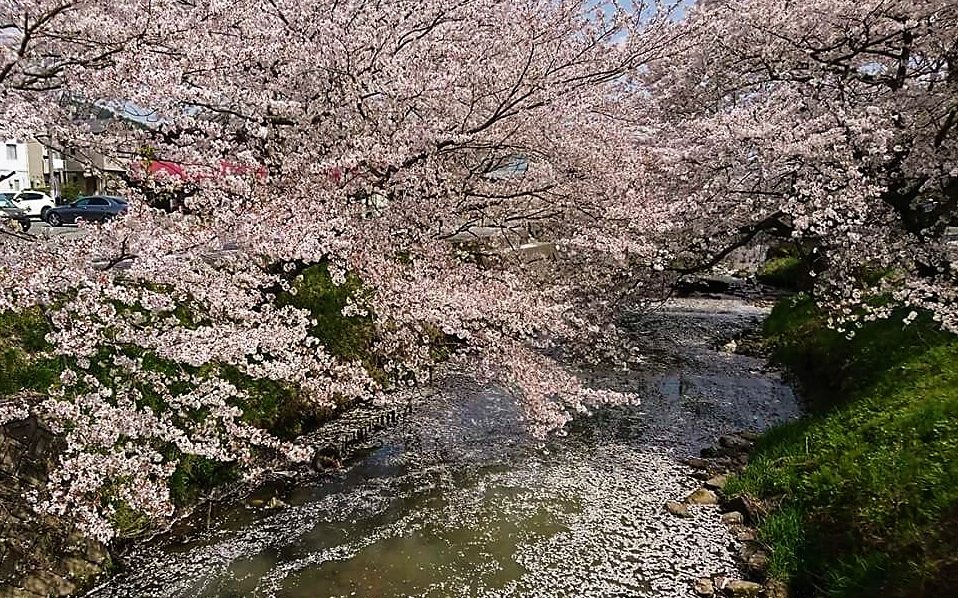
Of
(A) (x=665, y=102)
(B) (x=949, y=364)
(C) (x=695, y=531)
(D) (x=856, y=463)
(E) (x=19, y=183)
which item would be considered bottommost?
(C) (x=695, y=531)

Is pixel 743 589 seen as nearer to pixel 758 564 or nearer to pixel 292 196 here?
pixel 758 564

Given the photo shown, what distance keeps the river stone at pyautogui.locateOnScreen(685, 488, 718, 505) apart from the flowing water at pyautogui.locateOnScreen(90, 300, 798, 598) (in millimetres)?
170

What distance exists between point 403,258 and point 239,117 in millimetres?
Answer: 2969

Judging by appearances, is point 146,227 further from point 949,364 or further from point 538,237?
point 949,364

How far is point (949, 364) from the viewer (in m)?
7.93

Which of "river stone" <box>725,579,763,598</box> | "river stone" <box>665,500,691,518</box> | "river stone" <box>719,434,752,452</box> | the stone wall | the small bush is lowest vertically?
"river stone" <box>725,579,763,598</box>

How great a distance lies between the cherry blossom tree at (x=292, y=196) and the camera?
218 inches

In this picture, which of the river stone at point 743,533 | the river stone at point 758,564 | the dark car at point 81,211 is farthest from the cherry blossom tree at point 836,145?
the dark car at point 81,211

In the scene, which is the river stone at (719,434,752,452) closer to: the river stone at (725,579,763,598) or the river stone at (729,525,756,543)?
the river stone at (729,525,756,543)

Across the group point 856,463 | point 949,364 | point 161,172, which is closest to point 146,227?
point 161,172

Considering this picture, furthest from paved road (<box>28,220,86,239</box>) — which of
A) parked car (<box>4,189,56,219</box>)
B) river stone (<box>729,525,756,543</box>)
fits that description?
river stone (<box>729,525,756,543</box>)

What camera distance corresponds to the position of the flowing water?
22.1 feet

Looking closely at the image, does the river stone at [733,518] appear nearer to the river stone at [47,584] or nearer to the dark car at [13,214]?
the river stone at [47,584]

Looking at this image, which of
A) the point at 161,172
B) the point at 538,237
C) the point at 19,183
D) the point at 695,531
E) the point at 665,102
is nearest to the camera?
the point at 161,172
